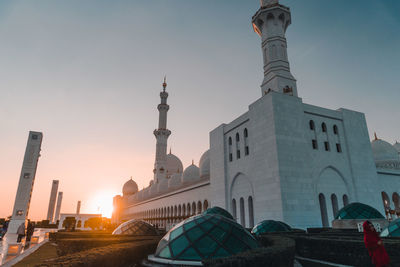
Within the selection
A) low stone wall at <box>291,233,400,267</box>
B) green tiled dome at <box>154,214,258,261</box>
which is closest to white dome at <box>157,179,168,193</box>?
low stone wall at <box>291,233,400,267</box>

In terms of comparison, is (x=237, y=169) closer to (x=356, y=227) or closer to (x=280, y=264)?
(x=356, y=227)

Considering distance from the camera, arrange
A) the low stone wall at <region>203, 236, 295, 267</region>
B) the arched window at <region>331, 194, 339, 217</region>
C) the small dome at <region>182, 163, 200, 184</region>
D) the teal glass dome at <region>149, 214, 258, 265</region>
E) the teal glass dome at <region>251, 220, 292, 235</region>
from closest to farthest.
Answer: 1. the low stone wall at <region>203, 236, 295, 267</region>
2. the teal glass dome at <region>149, 214, 258, 265</region>
3. the teal glass dome at <region>251, 220, 292, 235</region>
4. the arched window at <region>331, 194, 339, 217</region>
5. the small dome at <region>182, 163, 200, 184</region>

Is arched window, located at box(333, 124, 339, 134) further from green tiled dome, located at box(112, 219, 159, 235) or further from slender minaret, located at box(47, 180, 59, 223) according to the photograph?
slender minaret, located at box(47, 180, 59, 223)

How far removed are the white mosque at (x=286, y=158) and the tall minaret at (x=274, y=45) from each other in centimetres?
9

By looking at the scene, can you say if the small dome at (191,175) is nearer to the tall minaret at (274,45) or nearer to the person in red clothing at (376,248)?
the tall minaret at (274,45)

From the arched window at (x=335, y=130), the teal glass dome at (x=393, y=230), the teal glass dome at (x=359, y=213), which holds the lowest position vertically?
the teal glass dome at (x=393, y=230)

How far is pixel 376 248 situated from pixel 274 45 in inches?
837

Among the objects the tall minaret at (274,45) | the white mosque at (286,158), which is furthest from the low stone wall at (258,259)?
the tall minaret at (274,45)

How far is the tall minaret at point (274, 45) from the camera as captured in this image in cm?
2200

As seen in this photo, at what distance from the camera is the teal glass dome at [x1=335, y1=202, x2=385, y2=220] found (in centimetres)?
1327

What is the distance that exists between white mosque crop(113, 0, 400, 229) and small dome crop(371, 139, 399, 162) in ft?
1.47

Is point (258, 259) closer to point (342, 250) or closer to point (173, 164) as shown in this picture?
point (342, 250)

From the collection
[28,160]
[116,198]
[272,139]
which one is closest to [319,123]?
[272,139]

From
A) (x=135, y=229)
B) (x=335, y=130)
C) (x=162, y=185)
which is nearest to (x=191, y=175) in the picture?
(x=162, y=185)
